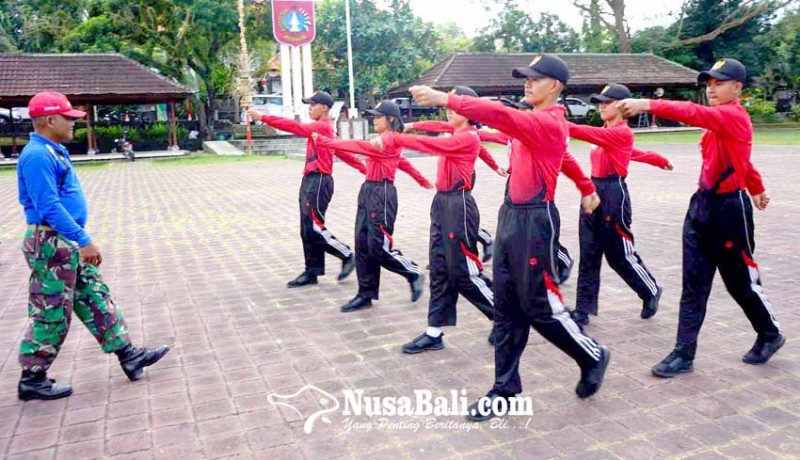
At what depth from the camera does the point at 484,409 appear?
3670 millimetres

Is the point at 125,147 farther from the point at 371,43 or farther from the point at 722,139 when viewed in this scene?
the point at 722,139

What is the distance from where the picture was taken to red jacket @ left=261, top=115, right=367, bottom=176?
6035 mm

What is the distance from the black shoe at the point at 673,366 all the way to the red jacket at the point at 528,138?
56.6 inches

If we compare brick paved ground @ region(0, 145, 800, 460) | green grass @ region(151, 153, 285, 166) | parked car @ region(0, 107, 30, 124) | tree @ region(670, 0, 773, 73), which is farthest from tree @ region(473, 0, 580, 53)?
brick paved ground @ region(0, 145, 800, 460)

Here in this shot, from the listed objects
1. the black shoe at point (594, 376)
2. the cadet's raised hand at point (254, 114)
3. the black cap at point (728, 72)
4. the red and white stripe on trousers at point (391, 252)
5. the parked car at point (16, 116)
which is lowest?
the black shoe at point (594, 376)

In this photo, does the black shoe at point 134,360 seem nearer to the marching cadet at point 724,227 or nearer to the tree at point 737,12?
the marching cadet at point 724,227

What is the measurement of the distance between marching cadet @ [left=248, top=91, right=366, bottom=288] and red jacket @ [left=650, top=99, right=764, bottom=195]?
3184 millimetres

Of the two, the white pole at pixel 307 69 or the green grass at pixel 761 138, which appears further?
the white pole at pixel 307 69

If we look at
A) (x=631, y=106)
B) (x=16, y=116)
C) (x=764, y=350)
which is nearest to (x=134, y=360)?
(x=631, y=106)

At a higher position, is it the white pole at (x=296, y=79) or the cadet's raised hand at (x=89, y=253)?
the white pole at (x=296, y=79)

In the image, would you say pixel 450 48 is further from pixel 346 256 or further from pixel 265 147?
pixel 346 256

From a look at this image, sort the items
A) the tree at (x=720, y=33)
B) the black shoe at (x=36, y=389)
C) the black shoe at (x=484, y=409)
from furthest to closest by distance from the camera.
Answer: the tree at (x=720, y=33) → the black shoe at (x=36, y=389) → the black shoe at (x=484, y=409)

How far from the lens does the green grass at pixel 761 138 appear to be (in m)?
24.8

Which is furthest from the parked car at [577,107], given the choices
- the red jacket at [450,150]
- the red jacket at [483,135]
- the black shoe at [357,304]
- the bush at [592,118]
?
the red jacket at [450,150]
